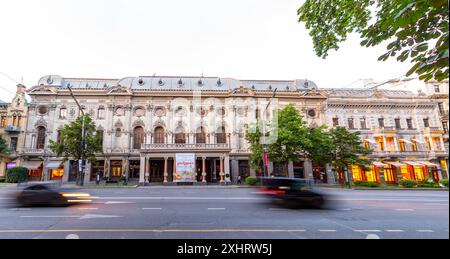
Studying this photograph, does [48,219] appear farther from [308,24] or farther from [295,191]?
[308,24]

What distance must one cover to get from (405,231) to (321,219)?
2.30 metres

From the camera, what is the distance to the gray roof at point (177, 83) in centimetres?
3753

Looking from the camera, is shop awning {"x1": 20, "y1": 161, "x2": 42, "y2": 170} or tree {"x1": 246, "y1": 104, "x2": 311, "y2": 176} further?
shop awning {"x1": 20, "y1": 161, "x2": 42, "y2": 170}

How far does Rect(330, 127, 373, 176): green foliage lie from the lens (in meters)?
27.1

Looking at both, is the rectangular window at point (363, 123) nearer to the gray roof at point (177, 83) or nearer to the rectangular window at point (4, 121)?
the gray roof at point (177, 83)

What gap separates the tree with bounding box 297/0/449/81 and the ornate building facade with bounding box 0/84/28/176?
43679mm

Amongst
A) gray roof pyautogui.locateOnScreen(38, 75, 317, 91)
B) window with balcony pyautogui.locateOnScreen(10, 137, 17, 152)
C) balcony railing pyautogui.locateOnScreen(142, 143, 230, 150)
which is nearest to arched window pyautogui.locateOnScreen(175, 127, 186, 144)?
balcony railing pyautogui.locateOnScreen(142, 143, 230, 150)

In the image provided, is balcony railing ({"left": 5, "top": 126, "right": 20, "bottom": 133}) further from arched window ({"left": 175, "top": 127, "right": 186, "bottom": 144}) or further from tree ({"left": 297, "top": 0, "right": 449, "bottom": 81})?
tree ({"left": 297, "top": 0, "right": 449, "bottom": 81})

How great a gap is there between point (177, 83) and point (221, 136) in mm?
13632

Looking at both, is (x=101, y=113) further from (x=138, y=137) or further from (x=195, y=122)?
(x=195, y=122)

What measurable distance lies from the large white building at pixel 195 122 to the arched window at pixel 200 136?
171 millimetres

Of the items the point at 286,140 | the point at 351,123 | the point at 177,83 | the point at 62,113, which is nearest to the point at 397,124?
the point at 351,123
